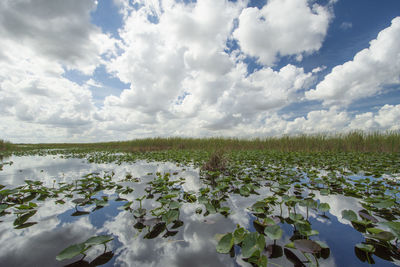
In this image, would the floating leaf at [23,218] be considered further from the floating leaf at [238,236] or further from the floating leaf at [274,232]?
the floating leaf at [274,232]

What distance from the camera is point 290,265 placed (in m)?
1.08

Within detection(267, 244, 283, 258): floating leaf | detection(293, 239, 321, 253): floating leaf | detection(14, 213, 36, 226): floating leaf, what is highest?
detection(293, 239, 321, 253): floating leaf

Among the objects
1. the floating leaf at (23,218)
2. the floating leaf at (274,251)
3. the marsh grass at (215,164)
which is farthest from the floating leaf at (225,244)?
the marsh grass at (215,164)

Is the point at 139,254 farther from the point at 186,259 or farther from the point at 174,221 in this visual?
the point at 174,221

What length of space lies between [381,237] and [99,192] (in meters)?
3.42

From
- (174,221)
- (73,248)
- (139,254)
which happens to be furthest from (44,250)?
(174,221)

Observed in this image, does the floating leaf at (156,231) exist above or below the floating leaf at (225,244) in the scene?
below

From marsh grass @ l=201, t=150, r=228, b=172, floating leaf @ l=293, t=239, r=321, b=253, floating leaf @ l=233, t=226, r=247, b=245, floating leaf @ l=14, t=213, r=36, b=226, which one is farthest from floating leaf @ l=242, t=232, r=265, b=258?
marsh grass @ l=201, t=150, r=228, b=172

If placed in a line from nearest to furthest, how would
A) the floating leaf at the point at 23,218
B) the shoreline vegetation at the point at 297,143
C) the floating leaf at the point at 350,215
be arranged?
1. the floating leaf at the point at 350,215
2. the floating leaf at the point at 23,218
3. the shoreline vegetation at the point at 297,143

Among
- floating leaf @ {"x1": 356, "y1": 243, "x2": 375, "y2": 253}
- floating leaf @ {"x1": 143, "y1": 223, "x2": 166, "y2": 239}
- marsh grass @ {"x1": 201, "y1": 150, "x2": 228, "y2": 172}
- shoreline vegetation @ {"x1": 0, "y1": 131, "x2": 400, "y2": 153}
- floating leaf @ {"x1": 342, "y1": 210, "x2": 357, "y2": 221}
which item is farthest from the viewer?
shoreline vegetation @ {"x1": 0, "y1": 131, "x2": 400, "y2": 153}

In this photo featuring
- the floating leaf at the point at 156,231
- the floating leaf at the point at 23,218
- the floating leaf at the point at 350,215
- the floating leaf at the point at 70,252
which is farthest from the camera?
the floating leaf at the point at 23,218

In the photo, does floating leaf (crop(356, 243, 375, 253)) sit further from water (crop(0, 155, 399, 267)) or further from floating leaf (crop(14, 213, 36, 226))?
floating leaf (crop(14, 213, 36, 226))

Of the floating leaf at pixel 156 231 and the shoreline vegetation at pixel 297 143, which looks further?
the shoreline vegetation at pixel 297 143

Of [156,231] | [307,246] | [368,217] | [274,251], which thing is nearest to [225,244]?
[274,251]
